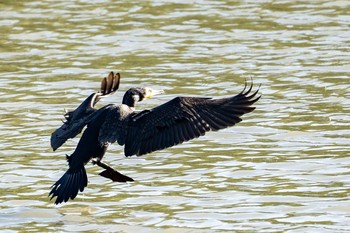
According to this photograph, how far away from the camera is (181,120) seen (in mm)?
9820

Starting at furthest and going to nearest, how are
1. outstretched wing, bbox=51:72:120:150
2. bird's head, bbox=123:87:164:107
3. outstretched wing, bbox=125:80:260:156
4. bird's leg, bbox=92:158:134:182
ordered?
bird's head, bbox=123:87:164:107, outstretched wing, bbox=51:72:120:150, bird's leg, bbox=92:158:134:182, outstretched wing, bbox=125:80:260:156

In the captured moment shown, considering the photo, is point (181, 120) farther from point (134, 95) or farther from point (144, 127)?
point (134, 95)

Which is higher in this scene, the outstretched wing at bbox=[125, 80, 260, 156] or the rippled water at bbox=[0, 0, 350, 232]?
the outstretched wing at bbox=[125, 80, 260, 156]

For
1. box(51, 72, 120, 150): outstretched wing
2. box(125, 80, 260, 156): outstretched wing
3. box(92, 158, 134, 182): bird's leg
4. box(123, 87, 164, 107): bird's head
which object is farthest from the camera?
box(123, 87, 164, 107): bird's head

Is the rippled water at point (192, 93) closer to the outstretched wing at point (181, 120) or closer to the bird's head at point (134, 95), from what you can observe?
the outstretched wing at point (181, 120)

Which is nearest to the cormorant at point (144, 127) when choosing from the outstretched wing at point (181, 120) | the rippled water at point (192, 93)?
the outstretched wing at point (181, 120)

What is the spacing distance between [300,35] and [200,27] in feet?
5.12

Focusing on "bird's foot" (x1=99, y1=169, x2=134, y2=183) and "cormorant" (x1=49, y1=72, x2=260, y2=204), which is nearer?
"cormorant" (x1=49, y1=72, x2=260, y2=204)

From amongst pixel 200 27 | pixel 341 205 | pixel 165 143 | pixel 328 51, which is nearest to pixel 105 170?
pixel 165 143

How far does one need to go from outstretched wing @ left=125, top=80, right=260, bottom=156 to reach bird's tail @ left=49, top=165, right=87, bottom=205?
0.44 metres

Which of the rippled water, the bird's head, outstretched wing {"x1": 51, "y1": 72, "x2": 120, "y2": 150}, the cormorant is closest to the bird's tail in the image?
the cormorant

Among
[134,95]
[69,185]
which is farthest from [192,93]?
[69,185]

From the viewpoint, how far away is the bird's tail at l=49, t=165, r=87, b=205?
Result: 32.1 ft

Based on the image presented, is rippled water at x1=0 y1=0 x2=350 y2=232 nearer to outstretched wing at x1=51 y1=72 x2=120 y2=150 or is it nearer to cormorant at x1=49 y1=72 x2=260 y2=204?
cormorant at x1=49 y1=72 x2=260 y2=204
